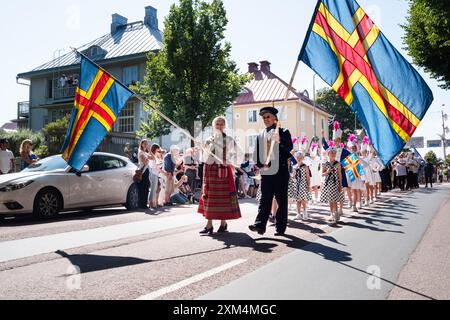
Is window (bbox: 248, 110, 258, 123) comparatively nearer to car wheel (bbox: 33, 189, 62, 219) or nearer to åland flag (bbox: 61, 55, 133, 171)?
car wheel (bbox: 33, 189, 62, 219)

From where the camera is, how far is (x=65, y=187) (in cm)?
947

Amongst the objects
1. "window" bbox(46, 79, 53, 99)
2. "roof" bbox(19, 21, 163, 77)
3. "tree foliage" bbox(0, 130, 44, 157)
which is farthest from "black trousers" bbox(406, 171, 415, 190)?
"window" bbox(46, 79, 53, 99)

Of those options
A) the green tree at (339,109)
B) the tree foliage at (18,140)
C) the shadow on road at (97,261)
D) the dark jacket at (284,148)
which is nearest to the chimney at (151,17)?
the tree foliage at (18,140)

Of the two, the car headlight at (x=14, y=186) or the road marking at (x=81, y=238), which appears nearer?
the road marking at (x=81, y=238)

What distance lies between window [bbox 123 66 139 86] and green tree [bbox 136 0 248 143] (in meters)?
12.4

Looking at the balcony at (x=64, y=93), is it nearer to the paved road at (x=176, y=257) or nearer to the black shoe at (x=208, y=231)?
the paved road at (x=176, y=257)

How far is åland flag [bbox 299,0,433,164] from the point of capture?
213 inches

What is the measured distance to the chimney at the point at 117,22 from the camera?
41562mm

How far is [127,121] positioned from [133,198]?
24815 millimetres

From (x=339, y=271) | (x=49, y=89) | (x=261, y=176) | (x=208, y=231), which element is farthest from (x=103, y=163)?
(x=49, y=89)

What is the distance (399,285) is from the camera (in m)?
3.98

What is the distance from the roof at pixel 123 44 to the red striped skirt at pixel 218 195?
28.1m

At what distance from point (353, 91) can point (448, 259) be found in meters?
2.52
